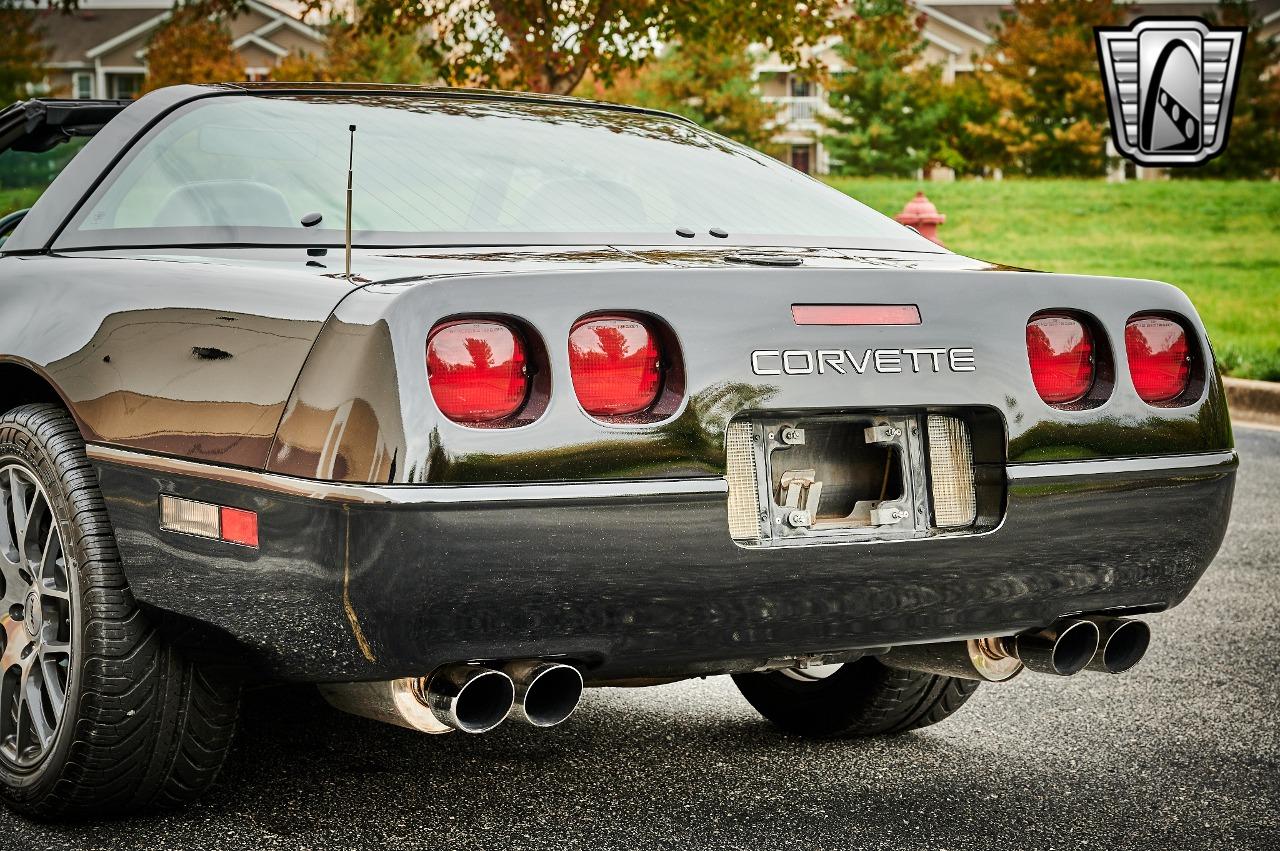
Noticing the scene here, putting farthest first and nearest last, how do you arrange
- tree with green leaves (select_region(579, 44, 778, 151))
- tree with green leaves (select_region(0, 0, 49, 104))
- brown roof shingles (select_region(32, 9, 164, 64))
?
brown roof shingles (select_region(32, 9, 164, 64))
tree with green leaves (select_region(579, 44, 778, 151))
tree with green leaves (select_region(0, 0, 49, 104))

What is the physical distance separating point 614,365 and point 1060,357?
2.92 ft

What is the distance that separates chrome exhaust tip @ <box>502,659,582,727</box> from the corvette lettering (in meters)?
0.58

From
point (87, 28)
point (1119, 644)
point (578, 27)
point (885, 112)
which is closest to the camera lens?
point (1119, 644)

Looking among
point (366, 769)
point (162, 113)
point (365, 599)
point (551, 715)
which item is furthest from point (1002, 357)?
point (162, 113)

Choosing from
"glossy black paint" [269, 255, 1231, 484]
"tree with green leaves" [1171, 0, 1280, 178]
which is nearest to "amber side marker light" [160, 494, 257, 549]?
"glossy black paint" [269, 255, 1231, 484]

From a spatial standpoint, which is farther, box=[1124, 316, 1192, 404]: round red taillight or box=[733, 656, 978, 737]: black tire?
box=[733, 656, 978, 737]: black tire

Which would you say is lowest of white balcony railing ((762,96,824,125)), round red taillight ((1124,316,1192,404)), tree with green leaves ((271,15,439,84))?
white balcony railing ((762,96,824,125))

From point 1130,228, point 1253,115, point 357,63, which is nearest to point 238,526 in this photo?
point 1130,228

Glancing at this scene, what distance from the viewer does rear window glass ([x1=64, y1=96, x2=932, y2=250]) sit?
10.7ft

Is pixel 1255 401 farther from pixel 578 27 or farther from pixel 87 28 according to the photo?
pixel 87 28

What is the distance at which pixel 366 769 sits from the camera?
11.8 feet

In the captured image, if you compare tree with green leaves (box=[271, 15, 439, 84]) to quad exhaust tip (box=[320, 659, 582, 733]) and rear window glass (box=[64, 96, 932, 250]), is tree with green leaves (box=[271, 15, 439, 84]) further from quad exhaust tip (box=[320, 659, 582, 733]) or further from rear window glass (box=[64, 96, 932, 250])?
quad exhaust tip (box=[320, 659, 582, 733])

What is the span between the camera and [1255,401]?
1219cm

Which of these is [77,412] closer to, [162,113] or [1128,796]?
[162,113]
